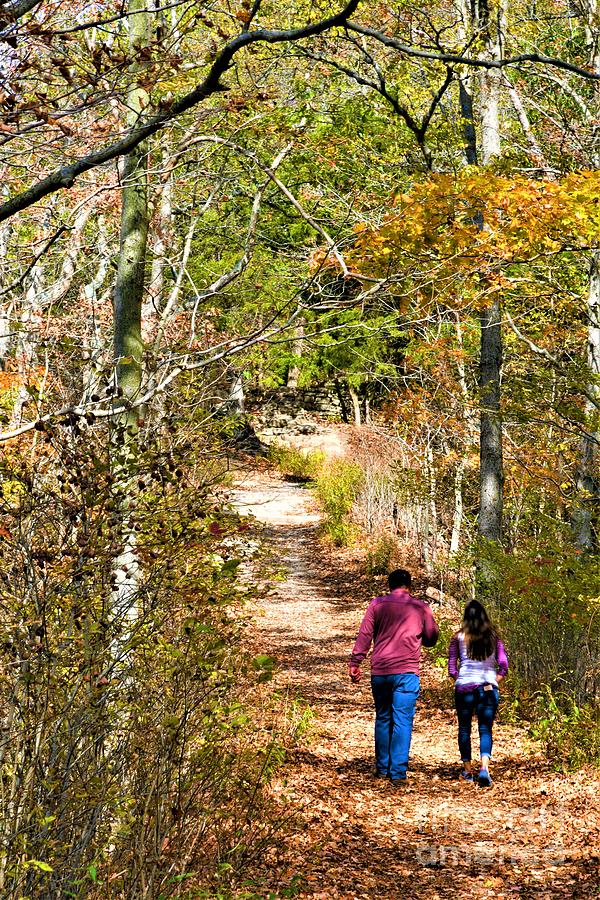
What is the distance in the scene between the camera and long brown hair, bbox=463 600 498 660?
7.70 m

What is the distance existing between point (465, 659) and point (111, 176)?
7410 millimetres

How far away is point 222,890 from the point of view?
452 centimetres

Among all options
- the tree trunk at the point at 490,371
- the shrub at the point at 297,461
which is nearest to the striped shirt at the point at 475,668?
the tree trunk at the point at 490,371

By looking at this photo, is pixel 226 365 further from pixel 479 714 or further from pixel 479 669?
pixel 479 714

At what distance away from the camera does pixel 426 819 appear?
6.91 meters

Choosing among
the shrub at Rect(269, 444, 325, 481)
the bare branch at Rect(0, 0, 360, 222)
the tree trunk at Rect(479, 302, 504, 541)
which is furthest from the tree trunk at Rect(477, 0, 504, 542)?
the shrub at Rect(269, 444, 325, 481)

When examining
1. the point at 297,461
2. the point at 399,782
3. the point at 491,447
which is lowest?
the point at 399,782

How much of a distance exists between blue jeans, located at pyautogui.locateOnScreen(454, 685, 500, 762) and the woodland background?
746mm

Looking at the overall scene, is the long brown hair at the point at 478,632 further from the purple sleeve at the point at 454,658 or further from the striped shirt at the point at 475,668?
the purple sleeve at the point at 454,658

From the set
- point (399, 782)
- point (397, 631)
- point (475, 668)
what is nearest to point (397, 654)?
point (397, 631)

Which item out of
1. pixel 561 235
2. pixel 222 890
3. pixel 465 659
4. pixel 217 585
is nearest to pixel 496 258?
pixel 561 235

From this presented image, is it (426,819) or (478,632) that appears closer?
(426,819)

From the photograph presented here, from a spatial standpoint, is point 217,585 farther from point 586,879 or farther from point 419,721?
point 419,721

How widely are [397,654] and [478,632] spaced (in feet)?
2.35
